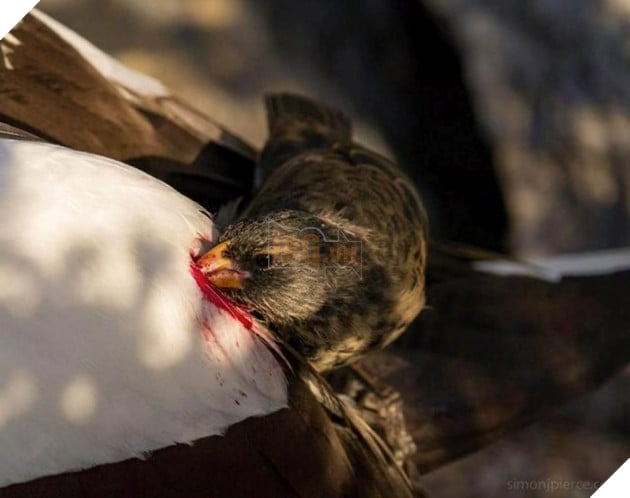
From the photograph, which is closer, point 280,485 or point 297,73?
point 280,485

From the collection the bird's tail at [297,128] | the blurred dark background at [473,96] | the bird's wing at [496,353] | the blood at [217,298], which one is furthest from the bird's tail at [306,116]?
the blood at [217,298]

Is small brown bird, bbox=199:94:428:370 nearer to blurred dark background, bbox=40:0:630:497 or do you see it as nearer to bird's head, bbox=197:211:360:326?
bird's head, bbox=197:211:360:326

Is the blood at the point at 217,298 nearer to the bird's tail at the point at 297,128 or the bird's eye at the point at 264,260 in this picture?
the bird's eye at the point at 264,260

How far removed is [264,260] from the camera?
46.5 inches

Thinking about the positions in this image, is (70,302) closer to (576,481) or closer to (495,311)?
(495,311)

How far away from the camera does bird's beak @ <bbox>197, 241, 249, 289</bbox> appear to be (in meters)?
1.06


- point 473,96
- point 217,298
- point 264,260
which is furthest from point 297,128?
point 217,298

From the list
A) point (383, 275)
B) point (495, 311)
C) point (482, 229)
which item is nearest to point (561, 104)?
point (482, 229)

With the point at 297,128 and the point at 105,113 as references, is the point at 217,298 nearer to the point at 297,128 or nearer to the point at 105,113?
the point at 105,113

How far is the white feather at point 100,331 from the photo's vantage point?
0.86 metres

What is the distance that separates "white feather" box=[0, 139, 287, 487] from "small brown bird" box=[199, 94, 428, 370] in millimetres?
113

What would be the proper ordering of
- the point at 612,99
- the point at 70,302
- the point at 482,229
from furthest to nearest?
the point at 482,229, the point at 612,99, the point at 70,302

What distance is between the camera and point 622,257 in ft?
5.76

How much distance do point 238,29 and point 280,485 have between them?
118 cm
